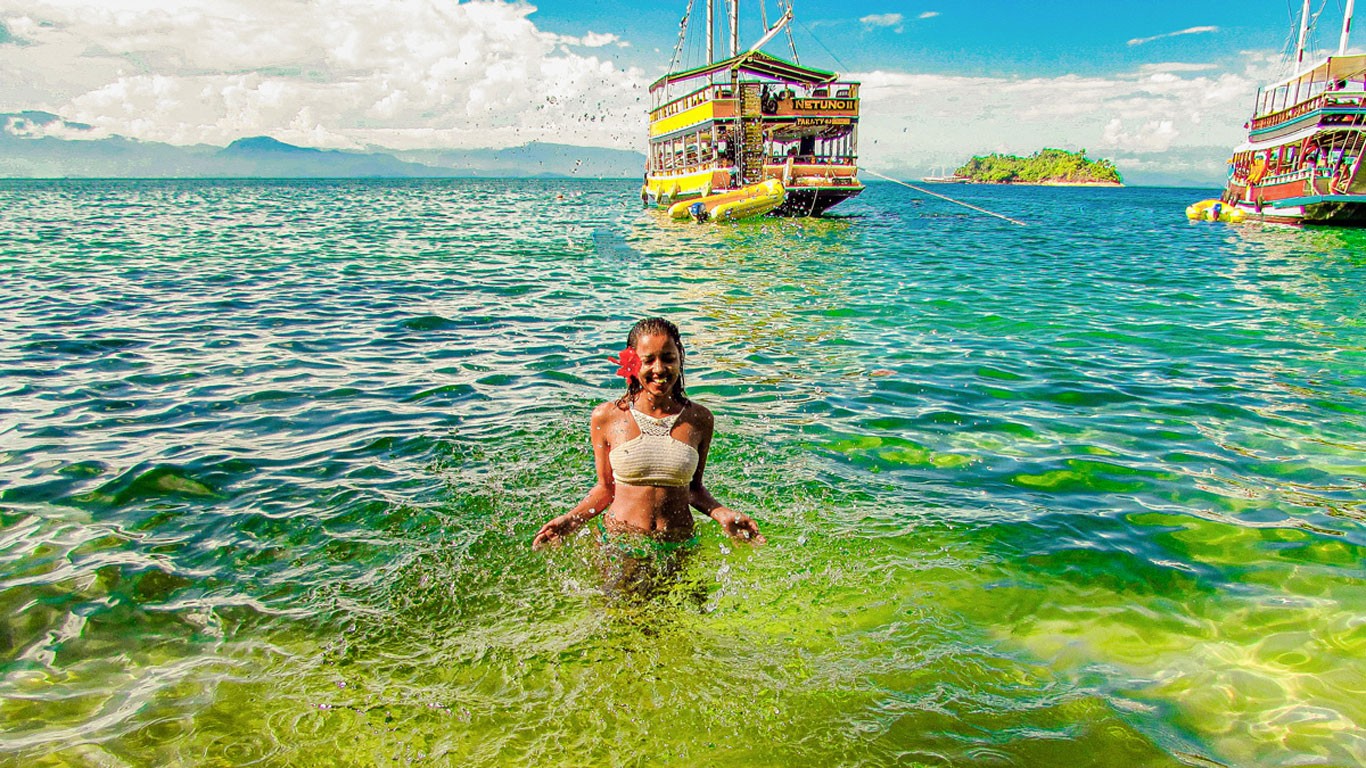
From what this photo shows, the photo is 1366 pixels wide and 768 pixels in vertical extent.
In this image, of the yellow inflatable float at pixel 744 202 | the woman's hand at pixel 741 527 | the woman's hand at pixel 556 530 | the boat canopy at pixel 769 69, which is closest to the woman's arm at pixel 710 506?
the woman's hand at pixel 741 527

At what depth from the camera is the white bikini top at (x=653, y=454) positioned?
4637mm

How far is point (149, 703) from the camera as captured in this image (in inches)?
151

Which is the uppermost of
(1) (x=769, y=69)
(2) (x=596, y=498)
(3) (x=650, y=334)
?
(1) (x=769, y=69)

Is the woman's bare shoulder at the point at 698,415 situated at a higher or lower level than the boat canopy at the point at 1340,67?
lower

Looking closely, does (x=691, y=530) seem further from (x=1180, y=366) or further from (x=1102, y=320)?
(x=1102, y=320)

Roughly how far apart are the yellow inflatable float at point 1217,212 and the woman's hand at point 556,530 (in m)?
50.8

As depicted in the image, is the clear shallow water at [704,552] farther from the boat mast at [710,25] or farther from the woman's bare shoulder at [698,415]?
the boat mast at [710,25]

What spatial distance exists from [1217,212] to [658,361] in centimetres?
5445

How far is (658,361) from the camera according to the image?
14.6ft

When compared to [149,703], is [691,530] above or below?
above

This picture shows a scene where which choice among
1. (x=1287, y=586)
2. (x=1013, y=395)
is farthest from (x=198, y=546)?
(x=1013, y=395)

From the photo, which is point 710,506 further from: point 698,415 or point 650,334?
point 650,334

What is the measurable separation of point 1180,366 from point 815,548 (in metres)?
8.23

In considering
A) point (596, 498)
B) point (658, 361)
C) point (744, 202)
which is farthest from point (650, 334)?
point (744, 202)
